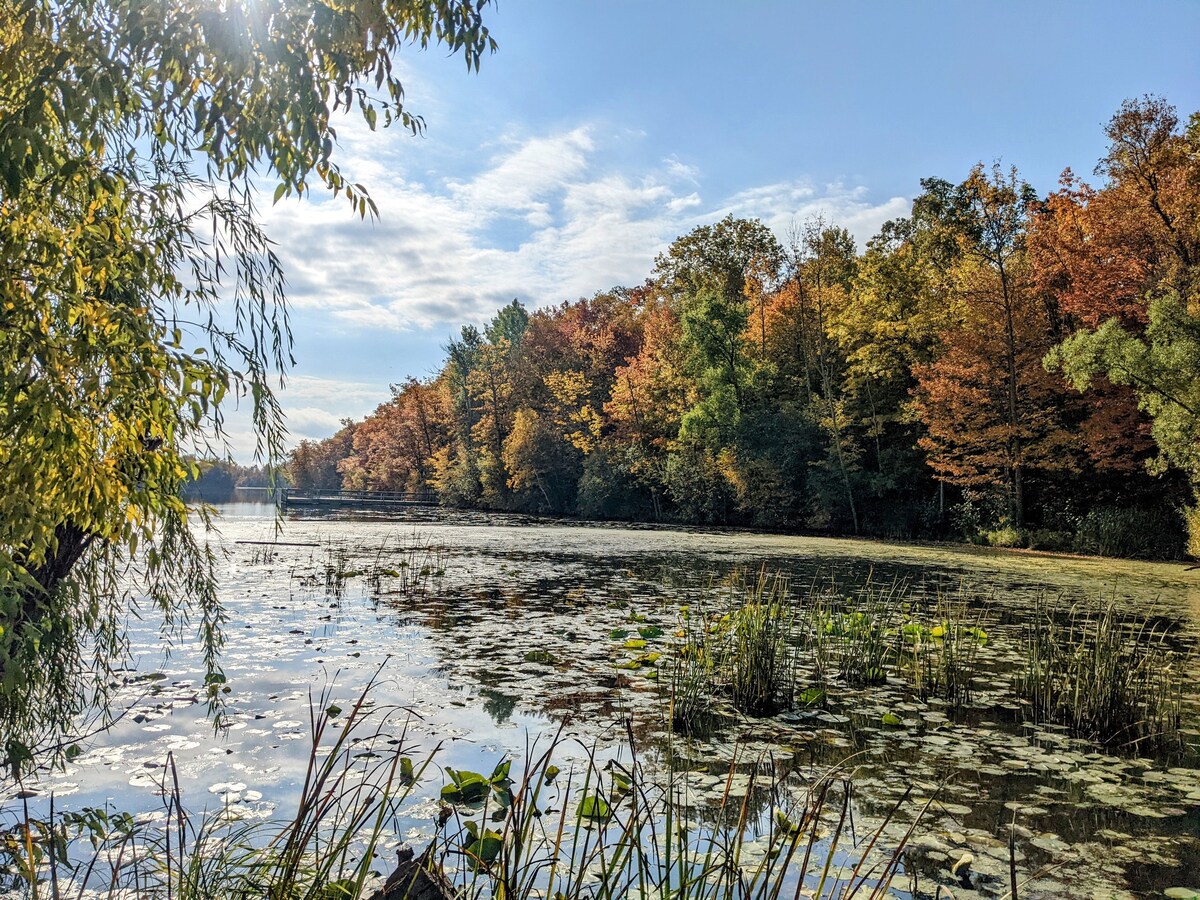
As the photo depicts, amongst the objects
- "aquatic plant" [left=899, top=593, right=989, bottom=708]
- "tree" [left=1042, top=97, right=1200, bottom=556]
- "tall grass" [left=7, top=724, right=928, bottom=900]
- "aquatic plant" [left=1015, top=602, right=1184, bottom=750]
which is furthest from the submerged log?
"tree" [left=1042, top=97, right=1200, bottom=556]

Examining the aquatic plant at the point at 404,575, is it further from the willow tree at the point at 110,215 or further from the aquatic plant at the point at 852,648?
the willow tree at the point at 110,215

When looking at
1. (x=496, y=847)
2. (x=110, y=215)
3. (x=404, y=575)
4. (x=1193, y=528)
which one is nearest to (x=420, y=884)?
(x=496, y=847)

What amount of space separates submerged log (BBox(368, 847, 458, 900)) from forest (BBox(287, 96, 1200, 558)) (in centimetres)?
2254

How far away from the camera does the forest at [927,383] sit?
867 inches

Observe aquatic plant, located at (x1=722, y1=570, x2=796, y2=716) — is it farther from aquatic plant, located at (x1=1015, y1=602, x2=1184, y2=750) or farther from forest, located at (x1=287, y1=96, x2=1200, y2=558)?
forest, located at (x1=287, y1=96, x2=1200, y2=558)

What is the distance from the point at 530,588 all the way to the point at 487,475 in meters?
36.9

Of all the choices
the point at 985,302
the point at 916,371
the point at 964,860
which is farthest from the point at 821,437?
the point at 964,860

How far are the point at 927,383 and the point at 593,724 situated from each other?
960 inches

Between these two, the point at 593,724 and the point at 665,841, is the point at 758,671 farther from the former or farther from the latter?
the point at 665,841

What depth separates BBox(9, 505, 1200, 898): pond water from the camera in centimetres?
397

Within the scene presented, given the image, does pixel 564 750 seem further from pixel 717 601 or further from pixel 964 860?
pixel 717 601

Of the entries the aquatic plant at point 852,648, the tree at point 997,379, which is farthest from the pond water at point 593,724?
the tree at point 997,379

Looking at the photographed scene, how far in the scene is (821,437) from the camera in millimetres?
32531

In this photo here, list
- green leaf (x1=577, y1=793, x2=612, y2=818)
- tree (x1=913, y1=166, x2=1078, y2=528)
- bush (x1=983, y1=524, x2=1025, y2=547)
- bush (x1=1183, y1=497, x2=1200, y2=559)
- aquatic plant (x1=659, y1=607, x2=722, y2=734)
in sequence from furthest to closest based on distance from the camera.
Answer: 1. tree (x1=913, y1=166, x2=1078, y2=528)
2. bush (x1=983, y1=524, x2=1025, y2=547)
3. bush (x1=1183, y1=497, x2=1200, y2=559)
4. aquatic plant (x1=659, y1=607, x2=722, y2=734)
5. green leaf (x1=577, y1=793, x2=612, y2=818)
